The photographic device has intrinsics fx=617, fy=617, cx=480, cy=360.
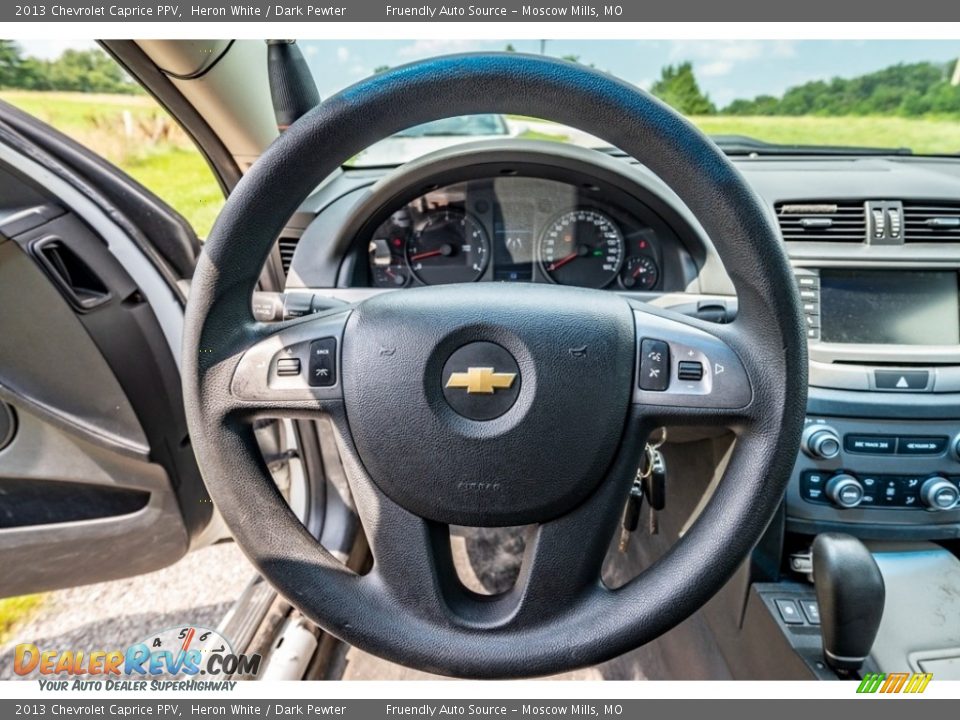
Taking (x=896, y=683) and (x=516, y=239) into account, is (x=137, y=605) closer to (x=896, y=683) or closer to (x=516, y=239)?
(x=516, y=239)

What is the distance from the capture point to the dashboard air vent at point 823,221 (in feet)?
4.91

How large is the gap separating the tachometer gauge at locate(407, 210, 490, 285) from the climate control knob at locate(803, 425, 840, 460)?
3.00 feet

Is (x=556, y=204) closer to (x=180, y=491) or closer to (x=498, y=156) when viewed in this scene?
(x=498, y=156)

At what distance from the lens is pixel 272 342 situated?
0.90 metres

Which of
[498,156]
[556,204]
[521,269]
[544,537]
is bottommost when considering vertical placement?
[544,537]

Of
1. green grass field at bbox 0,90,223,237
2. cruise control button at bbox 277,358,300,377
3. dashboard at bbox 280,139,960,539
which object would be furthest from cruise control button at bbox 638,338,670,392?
green grass field at bbox 0,90,223,237

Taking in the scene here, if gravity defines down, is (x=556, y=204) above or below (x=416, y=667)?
above

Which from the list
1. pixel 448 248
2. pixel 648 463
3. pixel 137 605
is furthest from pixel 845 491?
pixel 137 605

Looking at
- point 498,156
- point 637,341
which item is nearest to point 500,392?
point 637,341

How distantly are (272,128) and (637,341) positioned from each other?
106 cm

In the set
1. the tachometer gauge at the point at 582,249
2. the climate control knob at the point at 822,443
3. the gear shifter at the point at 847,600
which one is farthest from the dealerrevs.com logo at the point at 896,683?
the tachometer gauge at the point at 582,249

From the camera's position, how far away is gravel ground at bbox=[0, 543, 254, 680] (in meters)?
1.70

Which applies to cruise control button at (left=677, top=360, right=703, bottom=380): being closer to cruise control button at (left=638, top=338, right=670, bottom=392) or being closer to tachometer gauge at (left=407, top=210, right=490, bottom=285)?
cruise control button at (left=638, top=338, right=670, bottom=392)

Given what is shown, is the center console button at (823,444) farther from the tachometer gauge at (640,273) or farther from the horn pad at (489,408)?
the horn pad at (489,408)
